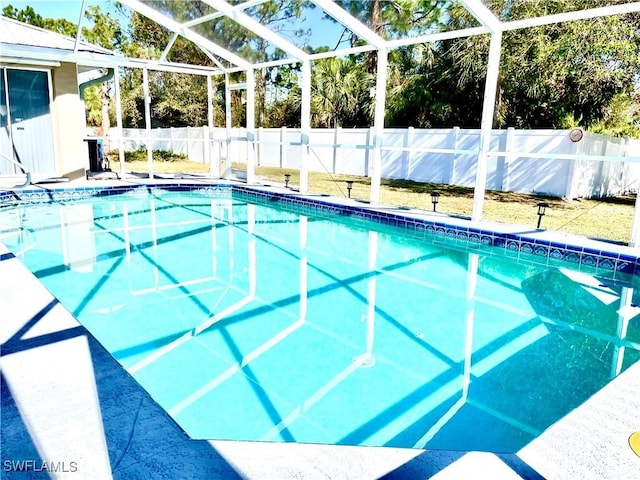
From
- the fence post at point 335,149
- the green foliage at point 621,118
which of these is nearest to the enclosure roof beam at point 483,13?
the green foliage at point 621,118

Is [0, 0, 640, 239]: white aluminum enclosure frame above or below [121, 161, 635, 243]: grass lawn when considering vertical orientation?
above

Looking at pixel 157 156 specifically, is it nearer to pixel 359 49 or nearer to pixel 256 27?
pixel 256 27

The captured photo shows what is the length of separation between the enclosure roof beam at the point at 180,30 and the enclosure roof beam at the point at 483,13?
5868mm

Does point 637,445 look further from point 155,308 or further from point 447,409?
point 155,308

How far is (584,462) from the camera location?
2.06 metres

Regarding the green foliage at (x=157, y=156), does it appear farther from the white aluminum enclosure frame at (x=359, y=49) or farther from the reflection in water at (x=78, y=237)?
the reflection in water at (x=78, y=237)

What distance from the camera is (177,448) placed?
2.01m

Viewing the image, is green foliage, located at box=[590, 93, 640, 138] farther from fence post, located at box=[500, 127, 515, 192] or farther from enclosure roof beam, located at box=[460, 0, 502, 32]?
enclosure roof beam, located at box=[460, 0, 502, 32]

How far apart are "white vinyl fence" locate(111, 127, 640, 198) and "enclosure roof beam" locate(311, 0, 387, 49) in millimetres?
2001

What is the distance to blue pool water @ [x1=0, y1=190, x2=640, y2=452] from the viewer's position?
9.52 ft

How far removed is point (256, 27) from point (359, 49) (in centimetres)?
214

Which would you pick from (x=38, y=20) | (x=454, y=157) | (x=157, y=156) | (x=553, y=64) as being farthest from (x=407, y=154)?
(x=38, y=20)

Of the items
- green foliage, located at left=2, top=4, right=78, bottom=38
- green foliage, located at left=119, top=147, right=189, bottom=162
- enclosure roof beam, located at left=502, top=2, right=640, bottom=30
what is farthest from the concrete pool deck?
green foliage, located at left=2, top=4, right=78, bottom=38

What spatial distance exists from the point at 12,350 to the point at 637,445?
3430mm
